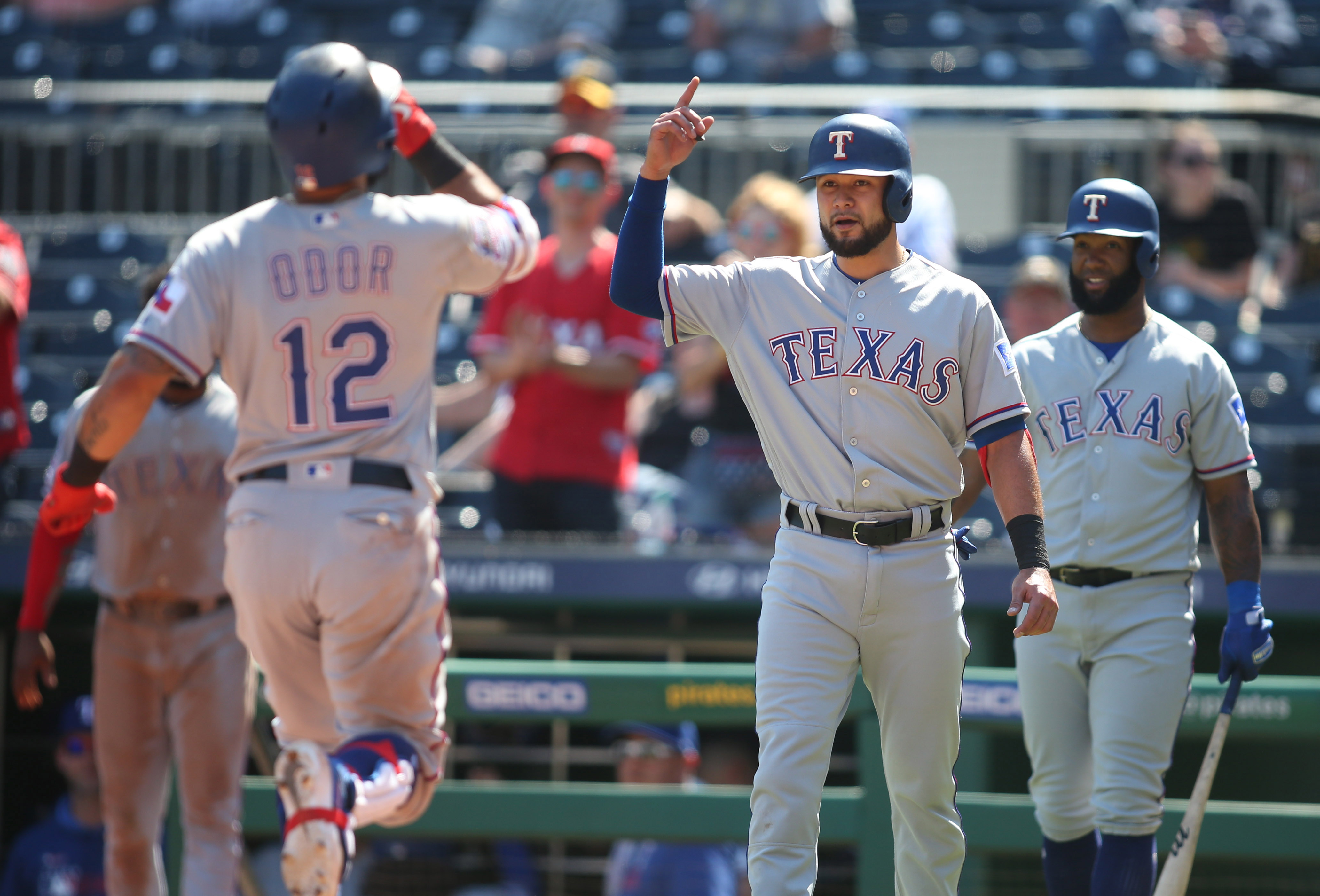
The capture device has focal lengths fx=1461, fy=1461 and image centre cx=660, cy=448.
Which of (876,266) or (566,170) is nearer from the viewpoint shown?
(876,266)

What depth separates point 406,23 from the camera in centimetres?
979

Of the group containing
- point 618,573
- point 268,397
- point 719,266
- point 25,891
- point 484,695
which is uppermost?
point 719,266

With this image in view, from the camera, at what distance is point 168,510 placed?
448 centimetres

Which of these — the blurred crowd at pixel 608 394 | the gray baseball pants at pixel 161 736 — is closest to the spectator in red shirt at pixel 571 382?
the blurred crowd at pixel 608 394

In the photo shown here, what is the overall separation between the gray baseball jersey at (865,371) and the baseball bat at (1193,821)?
1.07 metres

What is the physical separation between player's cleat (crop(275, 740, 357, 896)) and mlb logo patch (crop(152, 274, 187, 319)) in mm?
1107

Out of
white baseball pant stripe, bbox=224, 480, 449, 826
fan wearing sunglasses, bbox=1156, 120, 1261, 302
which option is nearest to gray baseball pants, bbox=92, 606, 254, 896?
white baseball pant stripe, bbox=224, 480, 449, 826

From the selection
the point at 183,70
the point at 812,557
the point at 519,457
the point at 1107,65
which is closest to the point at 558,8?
the point at 183,70

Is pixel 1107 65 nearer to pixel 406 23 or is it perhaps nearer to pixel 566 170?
pixel 566 170

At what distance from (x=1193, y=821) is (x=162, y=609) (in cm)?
302

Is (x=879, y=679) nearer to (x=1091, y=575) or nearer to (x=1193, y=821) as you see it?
(x=1091, y=575)

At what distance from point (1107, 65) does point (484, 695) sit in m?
5.28

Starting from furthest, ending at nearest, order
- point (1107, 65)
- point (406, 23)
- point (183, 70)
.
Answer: point (406, 23) → point (183, 70) → point (1107, 65)

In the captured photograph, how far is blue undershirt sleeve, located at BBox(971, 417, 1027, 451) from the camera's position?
3348 mm
